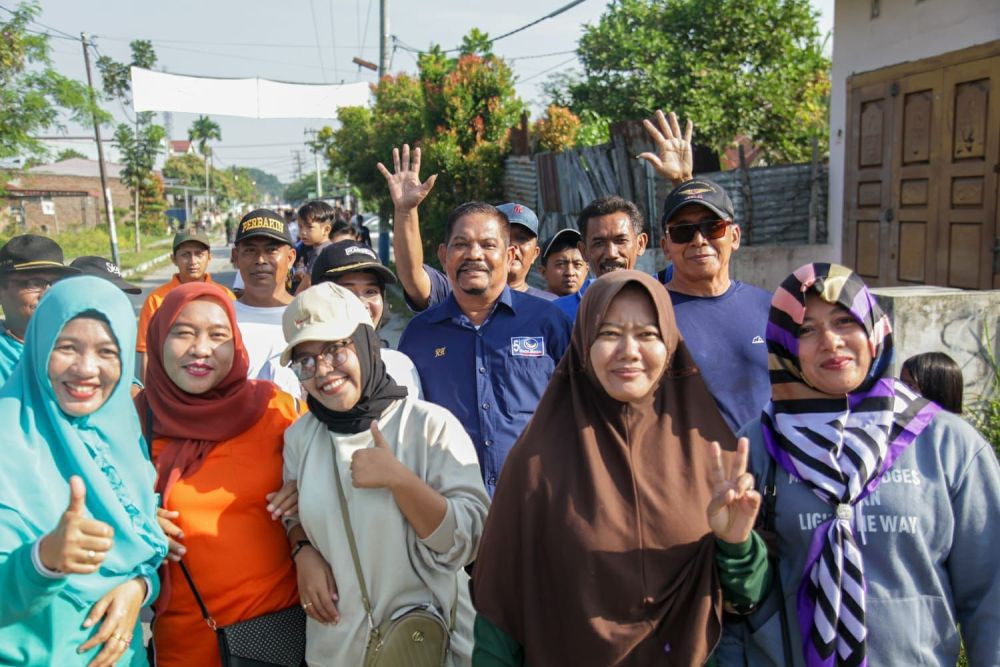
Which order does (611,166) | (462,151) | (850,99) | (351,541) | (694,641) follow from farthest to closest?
1. (462,151)
2. (611,166)
3. (850,99)
4. (351,541)
5. (694,641)

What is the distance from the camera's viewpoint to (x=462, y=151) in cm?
1284

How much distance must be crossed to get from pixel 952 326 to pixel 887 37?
13.4 ft

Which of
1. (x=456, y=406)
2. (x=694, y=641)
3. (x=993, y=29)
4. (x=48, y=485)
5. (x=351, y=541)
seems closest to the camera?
(x=694, y=641)

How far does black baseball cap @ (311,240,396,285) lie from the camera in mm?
3461

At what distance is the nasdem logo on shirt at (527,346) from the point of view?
3.07 meters

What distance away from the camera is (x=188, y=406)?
2430 millimetres

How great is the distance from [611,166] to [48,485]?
7910mm

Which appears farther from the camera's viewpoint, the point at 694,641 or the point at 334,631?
the point at 334,631

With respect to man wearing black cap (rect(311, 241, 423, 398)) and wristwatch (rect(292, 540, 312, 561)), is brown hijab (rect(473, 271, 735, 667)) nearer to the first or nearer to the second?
wristwatch (rect(292, 540, 312, 561))

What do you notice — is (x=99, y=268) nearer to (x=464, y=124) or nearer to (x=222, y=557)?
(x=222, y=557)

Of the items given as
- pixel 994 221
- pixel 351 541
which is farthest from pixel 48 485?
pixel 994 221

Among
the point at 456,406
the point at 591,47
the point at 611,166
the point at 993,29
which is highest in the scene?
the point at 591,47

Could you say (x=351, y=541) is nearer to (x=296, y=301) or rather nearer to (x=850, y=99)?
(x=296, y=301)

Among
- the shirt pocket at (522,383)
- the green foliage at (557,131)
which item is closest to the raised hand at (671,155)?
the shirt pocket at (522,383)
